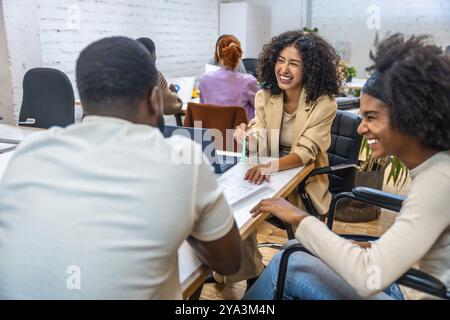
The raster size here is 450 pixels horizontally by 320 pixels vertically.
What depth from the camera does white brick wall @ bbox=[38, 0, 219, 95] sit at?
349 centimetres

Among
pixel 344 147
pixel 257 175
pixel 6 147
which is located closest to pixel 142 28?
pixel 6 147

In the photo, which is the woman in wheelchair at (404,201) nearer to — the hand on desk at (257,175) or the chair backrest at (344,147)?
the hand on desk at (257,175)

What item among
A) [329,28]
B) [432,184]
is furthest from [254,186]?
[329,28]

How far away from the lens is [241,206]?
1.34m

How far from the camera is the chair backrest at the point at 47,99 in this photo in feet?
8.75

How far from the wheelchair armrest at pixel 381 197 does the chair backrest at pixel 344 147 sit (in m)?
0.59

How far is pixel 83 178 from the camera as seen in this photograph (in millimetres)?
738

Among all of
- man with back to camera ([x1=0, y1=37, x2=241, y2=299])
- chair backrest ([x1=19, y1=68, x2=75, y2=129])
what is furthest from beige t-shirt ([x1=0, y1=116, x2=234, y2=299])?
chair backrest ([x1=19, y1=68, x2=75, y2=129])

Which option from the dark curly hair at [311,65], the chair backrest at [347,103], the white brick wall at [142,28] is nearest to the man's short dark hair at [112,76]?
the dark curly hair at [311,65]

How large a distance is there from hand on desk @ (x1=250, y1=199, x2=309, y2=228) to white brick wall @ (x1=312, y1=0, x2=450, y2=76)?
518 centimetres

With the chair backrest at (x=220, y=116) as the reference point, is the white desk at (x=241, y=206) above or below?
below

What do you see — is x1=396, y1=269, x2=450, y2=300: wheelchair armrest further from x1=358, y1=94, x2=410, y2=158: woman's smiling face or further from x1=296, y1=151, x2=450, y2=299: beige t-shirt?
x1=358, y1=94, x2=410, y2=158: woman's smiling face
